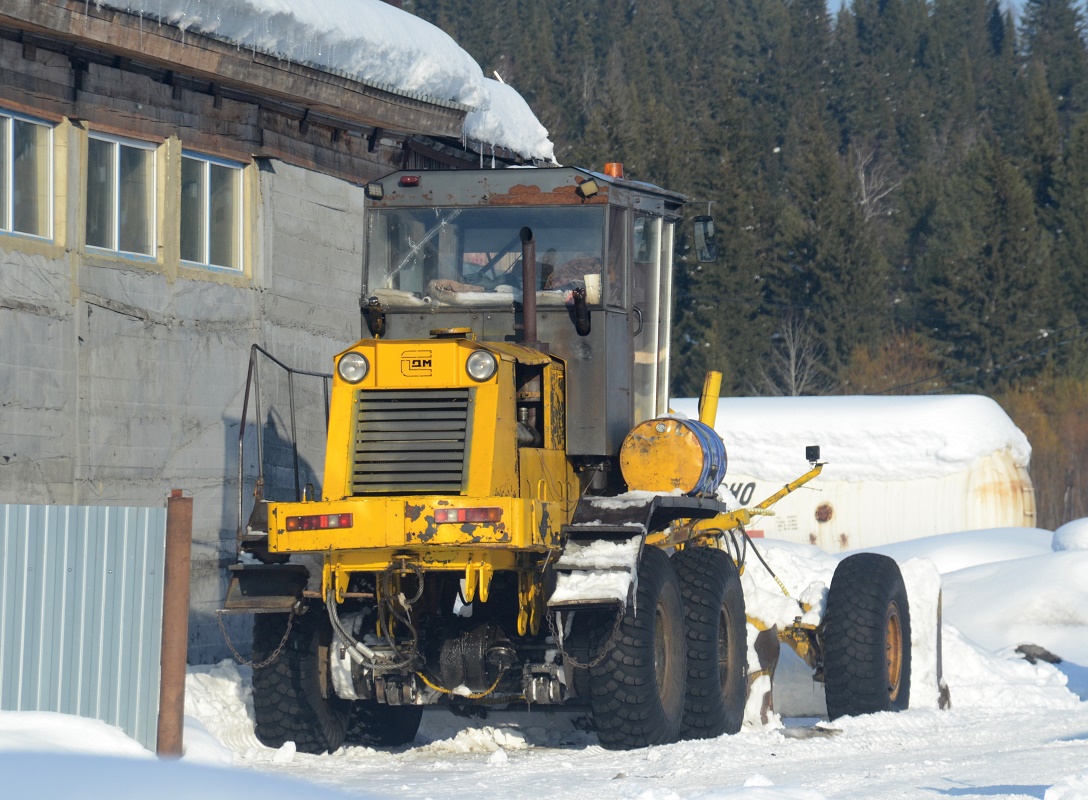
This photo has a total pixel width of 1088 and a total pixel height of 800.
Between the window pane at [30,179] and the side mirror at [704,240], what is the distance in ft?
14.9

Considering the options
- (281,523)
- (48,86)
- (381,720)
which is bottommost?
(381,720)

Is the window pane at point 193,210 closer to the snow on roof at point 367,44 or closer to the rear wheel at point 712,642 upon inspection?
the snow on roof at point 367,44

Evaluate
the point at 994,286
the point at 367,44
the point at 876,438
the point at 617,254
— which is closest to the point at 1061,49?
the point at 994,286

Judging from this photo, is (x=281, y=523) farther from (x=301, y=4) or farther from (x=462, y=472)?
(x=301, y=4)

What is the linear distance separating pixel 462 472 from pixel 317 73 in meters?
5.42

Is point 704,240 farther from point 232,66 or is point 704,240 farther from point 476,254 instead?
point 232,66

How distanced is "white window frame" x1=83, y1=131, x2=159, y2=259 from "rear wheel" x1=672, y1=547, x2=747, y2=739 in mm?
4808

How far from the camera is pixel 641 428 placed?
10156 mm

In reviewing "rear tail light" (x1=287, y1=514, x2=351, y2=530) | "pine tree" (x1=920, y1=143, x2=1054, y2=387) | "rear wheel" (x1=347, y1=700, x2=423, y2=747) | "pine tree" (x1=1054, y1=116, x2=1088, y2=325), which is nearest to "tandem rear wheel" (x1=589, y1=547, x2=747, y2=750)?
"rear tail light" (x1=287, y1=514, x2=351, y2=530)

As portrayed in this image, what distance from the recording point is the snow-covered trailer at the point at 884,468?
29.3m

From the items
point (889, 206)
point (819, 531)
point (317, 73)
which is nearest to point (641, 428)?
point (317, 73)

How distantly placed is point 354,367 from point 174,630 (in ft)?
5.66

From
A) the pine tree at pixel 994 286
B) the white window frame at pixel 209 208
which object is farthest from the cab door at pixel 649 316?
the pine tree at pixel 994 286

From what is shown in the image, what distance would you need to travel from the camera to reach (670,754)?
30.0 feet
